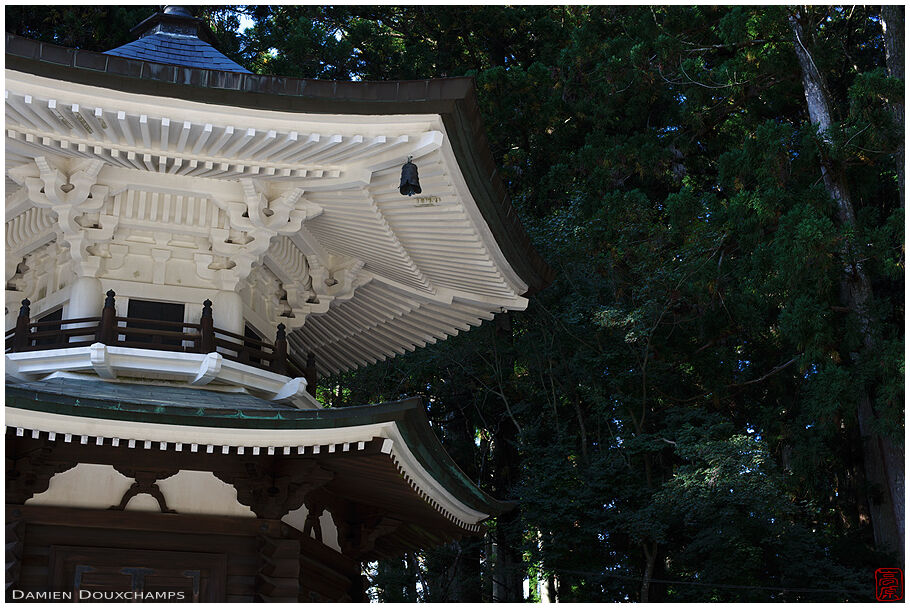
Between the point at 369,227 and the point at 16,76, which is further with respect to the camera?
the point at 369,227

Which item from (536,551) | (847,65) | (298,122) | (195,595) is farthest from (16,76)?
(847,65)

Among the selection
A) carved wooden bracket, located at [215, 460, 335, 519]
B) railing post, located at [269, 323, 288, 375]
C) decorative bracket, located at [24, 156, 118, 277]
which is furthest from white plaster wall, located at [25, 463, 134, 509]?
decorative bracket, located at [24, 156, 118, 277]

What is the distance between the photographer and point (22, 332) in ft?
23.9

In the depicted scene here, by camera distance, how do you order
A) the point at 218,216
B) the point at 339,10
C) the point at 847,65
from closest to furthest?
the point at 218,216, the point at 847,65, the point at 339,10

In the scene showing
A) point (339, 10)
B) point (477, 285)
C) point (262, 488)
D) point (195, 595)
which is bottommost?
point (195, 595)

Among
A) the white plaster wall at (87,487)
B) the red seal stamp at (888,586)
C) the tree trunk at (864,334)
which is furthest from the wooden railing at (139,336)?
the red seal stamp at (888,586)

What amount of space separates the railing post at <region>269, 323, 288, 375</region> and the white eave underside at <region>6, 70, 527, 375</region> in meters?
0.90

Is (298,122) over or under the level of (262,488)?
over

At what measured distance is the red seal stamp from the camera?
10953 millimetres

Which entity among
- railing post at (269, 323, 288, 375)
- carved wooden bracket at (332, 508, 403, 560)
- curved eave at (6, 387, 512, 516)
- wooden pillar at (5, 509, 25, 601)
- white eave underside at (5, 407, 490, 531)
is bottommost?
wooden pillar at (5, 509, 25, 601)

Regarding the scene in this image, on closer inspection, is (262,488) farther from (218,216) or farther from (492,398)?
(492,398)

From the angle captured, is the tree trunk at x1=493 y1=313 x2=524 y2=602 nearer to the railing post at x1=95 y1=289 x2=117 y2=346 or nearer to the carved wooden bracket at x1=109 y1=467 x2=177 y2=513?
the railing post at x1=95 y1=289 x2=117 y2=346

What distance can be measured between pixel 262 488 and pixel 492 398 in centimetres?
1008

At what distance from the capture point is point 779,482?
11172mm
